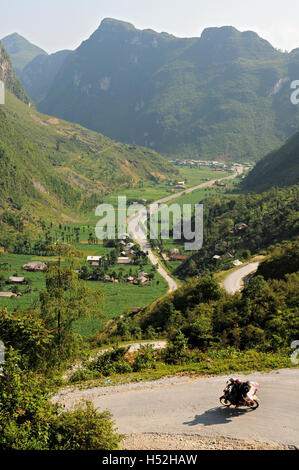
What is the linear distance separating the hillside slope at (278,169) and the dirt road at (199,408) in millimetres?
105405

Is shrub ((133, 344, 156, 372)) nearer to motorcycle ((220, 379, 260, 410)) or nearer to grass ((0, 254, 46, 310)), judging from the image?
motorcycle ((220, 379, 260, 410))

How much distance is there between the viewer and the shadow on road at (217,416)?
12555 millimetres

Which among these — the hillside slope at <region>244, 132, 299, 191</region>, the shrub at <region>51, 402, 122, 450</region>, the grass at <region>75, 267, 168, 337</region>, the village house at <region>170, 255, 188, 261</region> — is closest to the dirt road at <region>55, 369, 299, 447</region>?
the shrub at <region>51, 402, 122, 450</region>

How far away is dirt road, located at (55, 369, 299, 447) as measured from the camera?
1191 centimetres

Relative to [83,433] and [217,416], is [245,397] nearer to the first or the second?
[217,416]

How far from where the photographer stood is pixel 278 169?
139 meters

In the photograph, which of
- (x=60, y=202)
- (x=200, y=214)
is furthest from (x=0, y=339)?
(x=60, y=202)

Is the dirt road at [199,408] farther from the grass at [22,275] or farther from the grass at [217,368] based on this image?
the grass at [22,275]

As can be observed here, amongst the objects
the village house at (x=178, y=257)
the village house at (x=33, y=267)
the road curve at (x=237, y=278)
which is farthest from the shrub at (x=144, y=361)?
the village house at (x=178, y=257)

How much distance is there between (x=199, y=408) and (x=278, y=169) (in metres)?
136

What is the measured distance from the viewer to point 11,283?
73000 millimetres

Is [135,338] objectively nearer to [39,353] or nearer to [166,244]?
[39,353]

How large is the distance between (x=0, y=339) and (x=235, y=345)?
1217 cm

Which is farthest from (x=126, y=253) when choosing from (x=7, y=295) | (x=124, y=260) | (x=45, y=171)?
(x=45, y=171)
